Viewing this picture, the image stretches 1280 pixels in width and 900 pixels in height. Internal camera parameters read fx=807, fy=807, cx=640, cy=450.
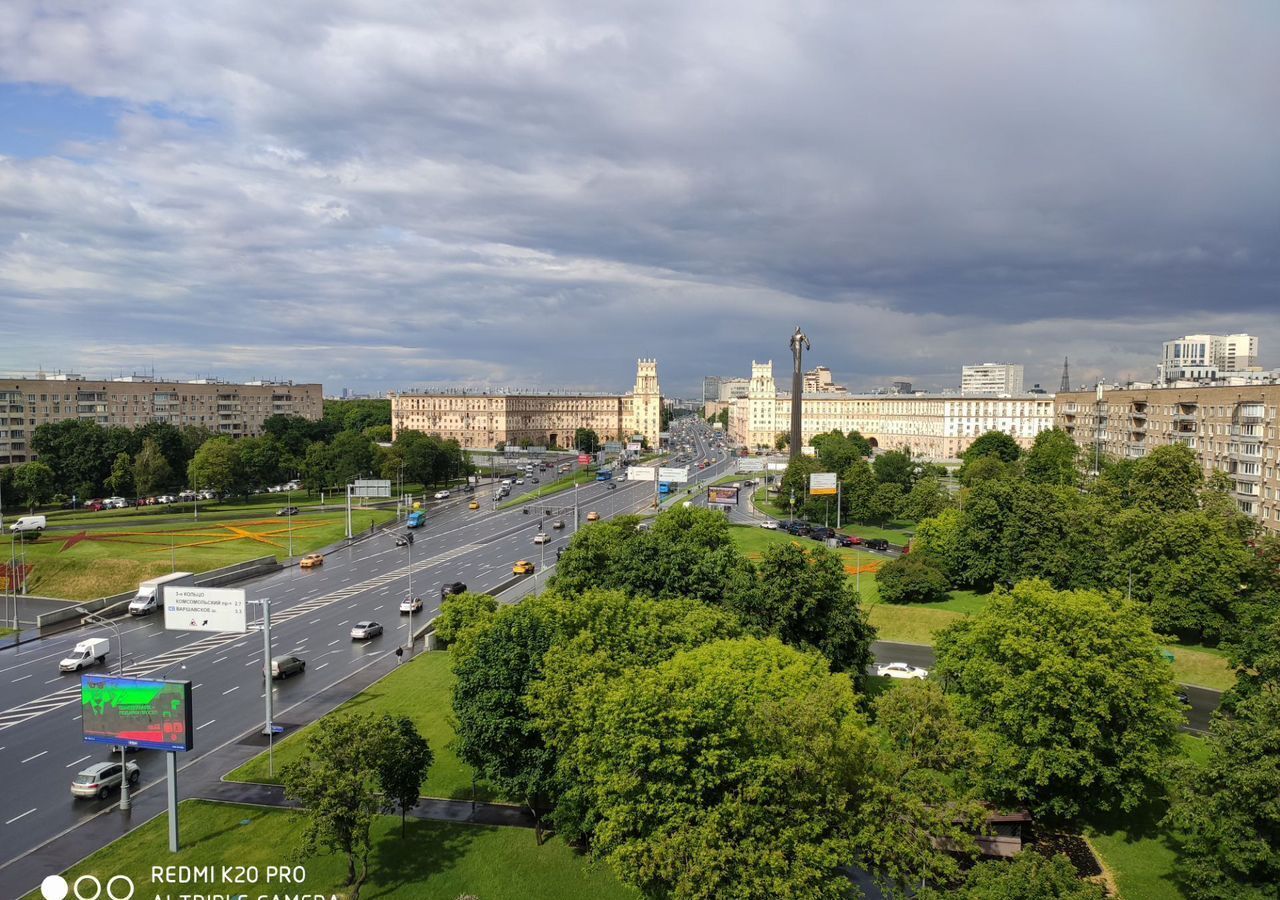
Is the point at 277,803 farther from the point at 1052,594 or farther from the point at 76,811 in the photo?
the point at 1052,594

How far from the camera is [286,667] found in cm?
4062

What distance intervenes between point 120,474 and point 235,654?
211 ft

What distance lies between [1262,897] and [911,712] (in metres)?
9.01

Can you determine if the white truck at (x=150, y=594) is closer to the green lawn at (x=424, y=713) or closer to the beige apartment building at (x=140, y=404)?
the green lawn at (x=424, y=713)

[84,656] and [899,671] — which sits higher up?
[84,656]

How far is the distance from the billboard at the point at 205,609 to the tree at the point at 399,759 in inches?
310

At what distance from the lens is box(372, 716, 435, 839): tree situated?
24.2m

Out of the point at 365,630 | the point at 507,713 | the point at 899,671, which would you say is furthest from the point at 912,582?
the point at 507,713

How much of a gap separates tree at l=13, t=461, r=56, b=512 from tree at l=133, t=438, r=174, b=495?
8283 mm

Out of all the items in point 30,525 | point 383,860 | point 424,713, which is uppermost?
point 30,525

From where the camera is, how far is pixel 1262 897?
65.6ft

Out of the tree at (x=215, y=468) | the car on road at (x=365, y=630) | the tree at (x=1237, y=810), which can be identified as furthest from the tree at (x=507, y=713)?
the tree at (x=215, y=468)

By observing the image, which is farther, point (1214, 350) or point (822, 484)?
point (1214, 350)

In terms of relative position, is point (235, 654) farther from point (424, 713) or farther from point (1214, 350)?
point (1214, 350)
